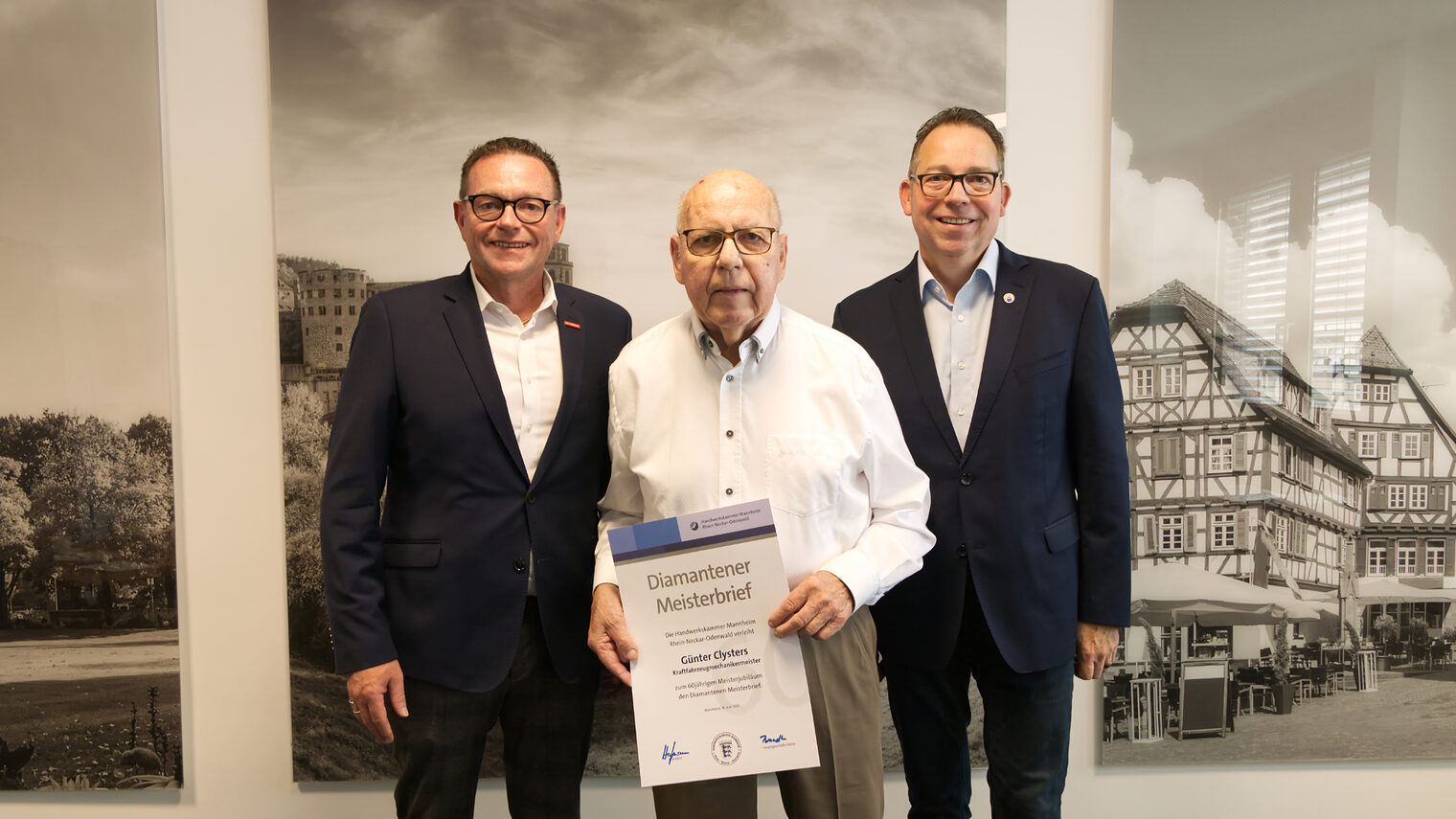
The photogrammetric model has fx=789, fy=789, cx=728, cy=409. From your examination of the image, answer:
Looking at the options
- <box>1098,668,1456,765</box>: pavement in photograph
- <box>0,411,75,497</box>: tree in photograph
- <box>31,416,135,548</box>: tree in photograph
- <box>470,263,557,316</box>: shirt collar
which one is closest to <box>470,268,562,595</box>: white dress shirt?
<box>470,263,557,316</box>: shirt collar

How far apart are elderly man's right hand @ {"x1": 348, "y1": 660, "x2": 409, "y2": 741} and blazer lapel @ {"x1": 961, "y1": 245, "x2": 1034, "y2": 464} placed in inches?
52.9

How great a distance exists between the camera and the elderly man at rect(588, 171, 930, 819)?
151 centimetres

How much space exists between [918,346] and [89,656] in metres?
2.84

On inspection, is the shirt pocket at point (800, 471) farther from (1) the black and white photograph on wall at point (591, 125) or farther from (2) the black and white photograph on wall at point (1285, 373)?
(2) the black and white photograph on wall at point (1285, 373)

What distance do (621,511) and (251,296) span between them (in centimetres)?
165

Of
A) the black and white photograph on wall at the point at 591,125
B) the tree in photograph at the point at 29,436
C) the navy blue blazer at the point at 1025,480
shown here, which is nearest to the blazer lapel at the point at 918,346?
the navy blue blazer at the point at 1025,480

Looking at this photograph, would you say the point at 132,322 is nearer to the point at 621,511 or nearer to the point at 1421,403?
the point at 621,511

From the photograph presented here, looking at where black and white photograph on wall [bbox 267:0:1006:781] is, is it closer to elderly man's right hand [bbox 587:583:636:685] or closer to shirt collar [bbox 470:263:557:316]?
shirt collar [bbox 470:263:557:316]

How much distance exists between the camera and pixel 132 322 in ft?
8.34

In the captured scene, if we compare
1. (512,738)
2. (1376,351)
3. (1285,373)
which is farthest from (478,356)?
(1376,351)

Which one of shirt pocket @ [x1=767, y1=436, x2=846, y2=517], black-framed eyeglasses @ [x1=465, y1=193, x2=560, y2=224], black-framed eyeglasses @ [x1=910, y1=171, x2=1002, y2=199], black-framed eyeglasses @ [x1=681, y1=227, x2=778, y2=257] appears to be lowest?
shirt pocket @ [x1=767, y1=436, x2=846, y2=517]

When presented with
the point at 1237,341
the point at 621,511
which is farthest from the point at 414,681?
the point at 1237,341

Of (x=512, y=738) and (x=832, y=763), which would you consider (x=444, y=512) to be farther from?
(x=832, y=763)

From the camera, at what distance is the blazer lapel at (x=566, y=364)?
1737 mm
